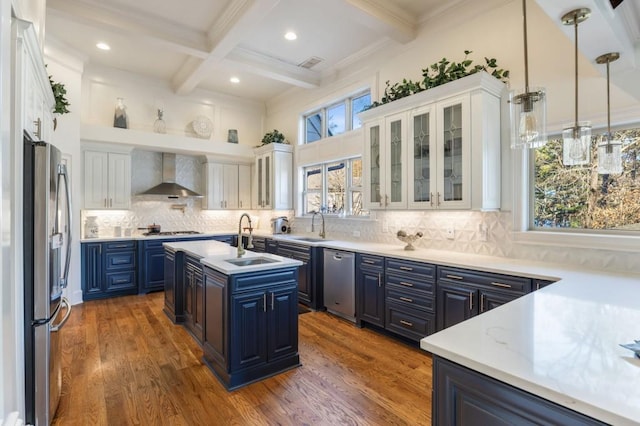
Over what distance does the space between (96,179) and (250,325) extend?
4224 millimetres

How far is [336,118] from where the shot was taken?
17.7 feet

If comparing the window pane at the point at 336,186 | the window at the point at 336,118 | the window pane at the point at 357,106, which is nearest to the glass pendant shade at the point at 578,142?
the window at the point at 336,118

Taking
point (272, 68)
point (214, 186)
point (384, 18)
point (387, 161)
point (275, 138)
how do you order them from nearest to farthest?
point (384, 18), point (387, 161), point (272, 68), point (275, 138), point (214, 186)

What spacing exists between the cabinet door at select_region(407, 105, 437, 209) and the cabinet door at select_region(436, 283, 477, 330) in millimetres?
888

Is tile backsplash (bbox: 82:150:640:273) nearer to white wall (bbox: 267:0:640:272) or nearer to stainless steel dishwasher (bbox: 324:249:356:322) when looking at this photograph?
white wall (bbox: 267:0:640:272)

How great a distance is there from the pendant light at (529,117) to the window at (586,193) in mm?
1702

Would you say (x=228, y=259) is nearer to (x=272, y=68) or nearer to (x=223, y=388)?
(x=223, y=388)

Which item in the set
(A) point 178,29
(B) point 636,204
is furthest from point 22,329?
(B) point 636,204

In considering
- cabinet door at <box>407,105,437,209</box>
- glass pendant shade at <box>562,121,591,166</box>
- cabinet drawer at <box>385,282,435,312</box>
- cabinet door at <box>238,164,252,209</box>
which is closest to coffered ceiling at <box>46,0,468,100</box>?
cabinet door at <box>407,105,437,209</box>

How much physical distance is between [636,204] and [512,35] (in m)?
1.85

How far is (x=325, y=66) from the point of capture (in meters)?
5.12

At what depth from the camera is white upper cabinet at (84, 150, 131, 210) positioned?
5.17 m

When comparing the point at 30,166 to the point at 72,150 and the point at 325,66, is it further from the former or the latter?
the point at 325,66

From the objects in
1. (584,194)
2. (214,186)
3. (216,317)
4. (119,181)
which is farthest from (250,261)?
(214,186)
